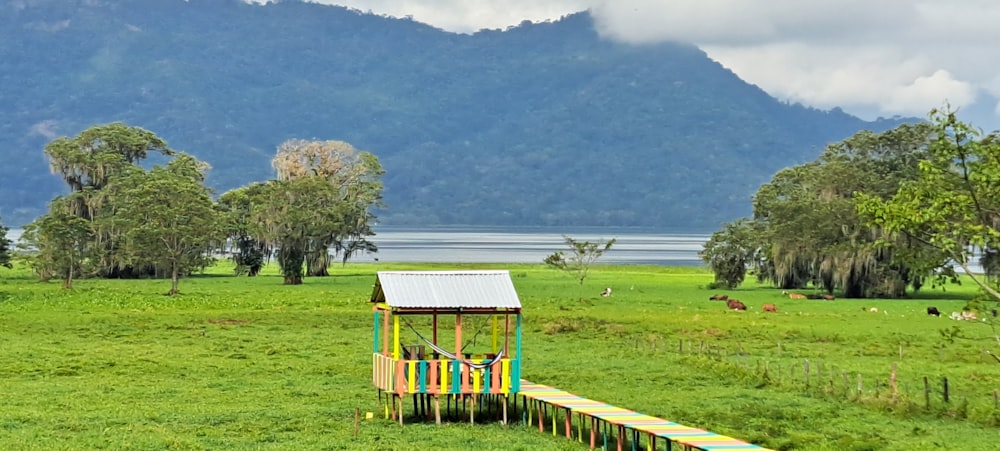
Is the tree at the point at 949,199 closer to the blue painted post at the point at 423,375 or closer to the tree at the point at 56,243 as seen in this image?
the blue painted post at the point at 423,375

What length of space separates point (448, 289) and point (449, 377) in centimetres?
186

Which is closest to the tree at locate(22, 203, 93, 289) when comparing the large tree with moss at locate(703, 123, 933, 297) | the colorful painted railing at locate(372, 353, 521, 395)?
the large tree with moss at locate(703, 123, 933, 297)

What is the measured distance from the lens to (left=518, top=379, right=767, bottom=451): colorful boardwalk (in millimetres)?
16734

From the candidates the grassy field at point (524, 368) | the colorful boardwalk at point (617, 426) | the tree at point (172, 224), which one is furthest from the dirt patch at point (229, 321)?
the colorful boardwalk at point (617, 426)

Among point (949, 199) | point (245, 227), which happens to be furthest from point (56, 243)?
point (949, 199)

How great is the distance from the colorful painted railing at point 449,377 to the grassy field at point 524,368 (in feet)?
2.30

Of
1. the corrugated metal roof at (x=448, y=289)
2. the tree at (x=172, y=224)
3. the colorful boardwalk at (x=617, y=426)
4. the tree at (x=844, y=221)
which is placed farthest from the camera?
the tree at (x=844, y=221)

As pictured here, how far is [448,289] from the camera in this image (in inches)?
888

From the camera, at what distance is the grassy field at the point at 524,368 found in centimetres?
2006

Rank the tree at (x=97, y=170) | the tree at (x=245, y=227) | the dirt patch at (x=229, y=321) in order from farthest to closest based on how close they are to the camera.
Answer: the tree at (x=245, y=227) < the tree at (x=97, y=170) < the dirt patch at (x=229, y=321)

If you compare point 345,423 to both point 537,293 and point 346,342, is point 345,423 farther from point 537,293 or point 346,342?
point 537,293

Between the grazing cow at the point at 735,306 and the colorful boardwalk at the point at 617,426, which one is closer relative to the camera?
the colorful boardwalk at the point at 617,426

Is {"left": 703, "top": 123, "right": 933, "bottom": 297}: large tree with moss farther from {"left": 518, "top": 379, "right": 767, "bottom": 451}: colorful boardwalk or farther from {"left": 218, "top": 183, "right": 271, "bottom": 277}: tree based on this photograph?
{"left": 518, "top": 379, "right": 767, "bottom": 451}: colorful boardwalk

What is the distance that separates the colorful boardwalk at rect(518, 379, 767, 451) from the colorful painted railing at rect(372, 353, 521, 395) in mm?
540
